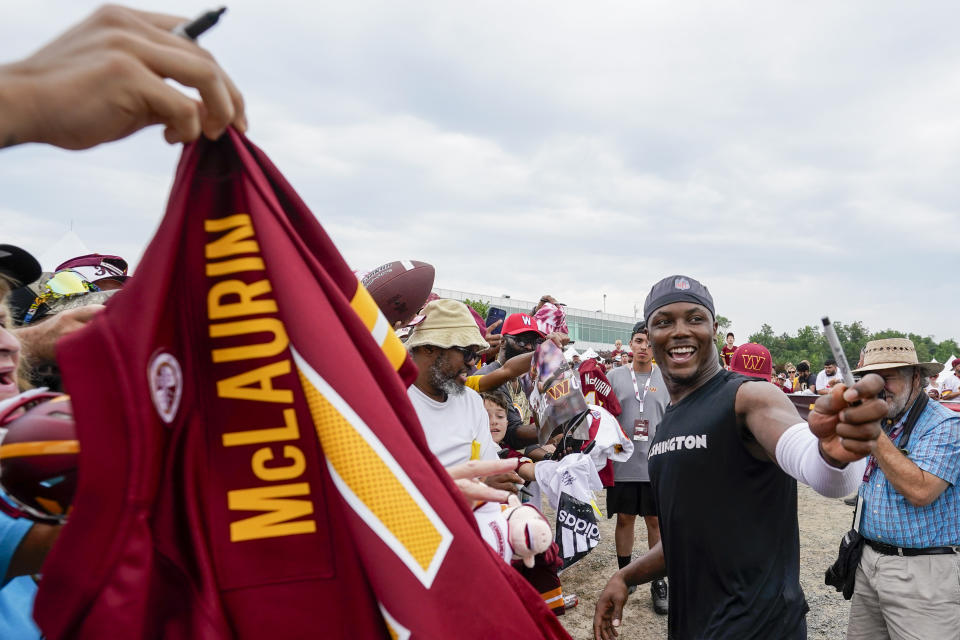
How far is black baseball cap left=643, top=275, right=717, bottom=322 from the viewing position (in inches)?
113

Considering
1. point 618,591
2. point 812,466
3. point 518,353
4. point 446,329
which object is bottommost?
point 618,591

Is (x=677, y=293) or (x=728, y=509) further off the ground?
(x=677, y=293)

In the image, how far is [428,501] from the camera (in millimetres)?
1066

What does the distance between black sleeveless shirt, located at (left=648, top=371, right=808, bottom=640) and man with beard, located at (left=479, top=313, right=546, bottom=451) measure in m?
2.62

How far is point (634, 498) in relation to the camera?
6.34m

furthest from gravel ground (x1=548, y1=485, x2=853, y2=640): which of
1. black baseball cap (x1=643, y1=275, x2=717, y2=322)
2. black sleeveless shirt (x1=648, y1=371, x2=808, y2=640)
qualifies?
black baseball cap (x1=643, y1=275, x2=717, y2=322)

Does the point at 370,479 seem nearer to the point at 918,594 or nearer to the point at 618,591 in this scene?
the point at 618,591

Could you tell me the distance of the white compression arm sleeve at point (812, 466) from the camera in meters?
1.78

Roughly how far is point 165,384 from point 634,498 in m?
6.01

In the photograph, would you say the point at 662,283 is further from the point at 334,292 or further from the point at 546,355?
the point at 334,292

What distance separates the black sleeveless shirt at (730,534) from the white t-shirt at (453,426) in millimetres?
1343

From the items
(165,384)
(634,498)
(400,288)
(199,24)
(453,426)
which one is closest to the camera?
(199,24)

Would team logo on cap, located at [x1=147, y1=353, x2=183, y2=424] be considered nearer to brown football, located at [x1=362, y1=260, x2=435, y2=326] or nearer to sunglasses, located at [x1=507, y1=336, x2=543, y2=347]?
brown football, located at [x1=362, y1=260, x2=435, y2=326]

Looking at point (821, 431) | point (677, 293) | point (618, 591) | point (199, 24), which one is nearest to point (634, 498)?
point (618, 591)
